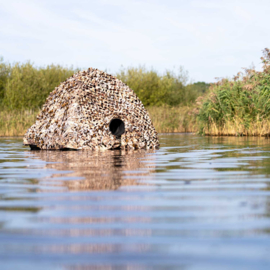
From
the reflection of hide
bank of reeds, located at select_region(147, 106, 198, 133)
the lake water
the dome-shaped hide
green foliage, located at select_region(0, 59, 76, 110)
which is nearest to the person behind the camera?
the lake water

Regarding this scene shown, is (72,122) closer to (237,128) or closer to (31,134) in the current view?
(31,134)

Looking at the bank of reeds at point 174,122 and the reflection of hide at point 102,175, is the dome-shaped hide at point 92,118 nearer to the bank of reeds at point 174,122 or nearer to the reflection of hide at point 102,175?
the reflection of hide at point 102,175

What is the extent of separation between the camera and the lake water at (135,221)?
2.45 m

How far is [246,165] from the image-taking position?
720 centimetres

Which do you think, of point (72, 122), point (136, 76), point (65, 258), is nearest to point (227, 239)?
point (65, 258)

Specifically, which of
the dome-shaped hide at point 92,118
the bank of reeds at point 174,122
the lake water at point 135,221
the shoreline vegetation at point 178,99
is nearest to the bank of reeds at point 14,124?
the shoreline vegetation at point 178,99

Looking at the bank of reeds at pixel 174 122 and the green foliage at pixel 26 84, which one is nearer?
the bank of reeds at pixel 174 122

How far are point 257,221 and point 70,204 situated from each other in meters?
1.54

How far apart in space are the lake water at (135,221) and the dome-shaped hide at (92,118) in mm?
5551

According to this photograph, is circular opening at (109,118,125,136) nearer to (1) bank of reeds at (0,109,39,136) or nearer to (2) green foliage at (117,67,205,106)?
(1) bank of reeds at (0,109,39,136)

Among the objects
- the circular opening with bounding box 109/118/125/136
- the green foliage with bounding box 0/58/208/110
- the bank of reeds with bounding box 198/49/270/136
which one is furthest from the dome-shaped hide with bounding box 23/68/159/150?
the green foliage with bounding box 0/58/208/110

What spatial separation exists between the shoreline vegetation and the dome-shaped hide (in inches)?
314

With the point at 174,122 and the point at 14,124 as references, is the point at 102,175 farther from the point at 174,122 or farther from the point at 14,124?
the point at 174,122

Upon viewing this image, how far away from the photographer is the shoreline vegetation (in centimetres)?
1927
